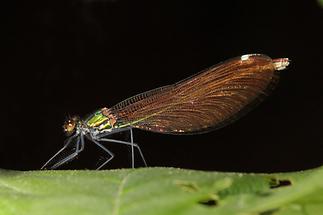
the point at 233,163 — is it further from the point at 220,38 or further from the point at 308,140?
the point at 220,38

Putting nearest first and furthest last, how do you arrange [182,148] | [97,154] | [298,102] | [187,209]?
[187,209] < [97,154] < [182,148] < [298,102]

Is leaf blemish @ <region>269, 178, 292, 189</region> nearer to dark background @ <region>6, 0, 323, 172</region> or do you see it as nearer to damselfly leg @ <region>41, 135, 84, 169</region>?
damselfly leg @ <region>41, 135, 84, 169</region>

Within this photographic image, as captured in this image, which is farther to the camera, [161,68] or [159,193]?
[161,68]

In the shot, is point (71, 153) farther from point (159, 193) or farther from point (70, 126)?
point (159, 193)

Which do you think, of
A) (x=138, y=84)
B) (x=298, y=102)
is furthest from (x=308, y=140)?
(x=138, y=84)

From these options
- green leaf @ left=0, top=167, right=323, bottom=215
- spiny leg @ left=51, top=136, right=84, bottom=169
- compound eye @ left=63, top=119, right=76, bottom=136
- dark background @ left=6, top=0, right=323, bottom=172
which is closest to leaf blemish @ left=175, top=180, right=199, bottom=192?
green leaf @ left=0, top=167, right=323, bottom=215

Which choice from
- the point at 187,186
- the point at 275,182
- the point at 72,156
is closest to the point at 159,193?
the point at 187,186

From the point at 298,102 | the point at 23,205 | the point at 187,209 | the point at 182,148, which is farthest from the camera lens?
the point at 298,102
